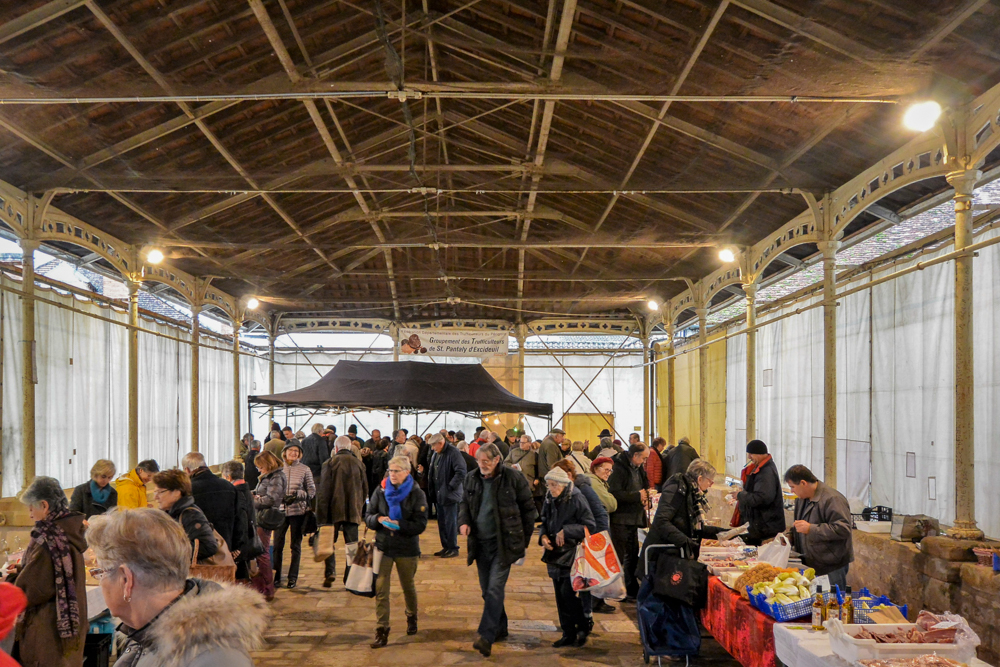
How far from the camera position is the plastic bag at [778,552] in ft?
19.6

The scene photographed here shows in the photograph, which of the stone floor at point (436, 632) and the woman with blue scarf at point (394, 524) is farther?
the woman with blue scarf at point (394, 524)

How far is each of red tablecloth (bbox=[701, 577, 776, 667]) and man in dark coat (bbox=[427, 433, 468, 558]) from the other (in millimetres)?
5634

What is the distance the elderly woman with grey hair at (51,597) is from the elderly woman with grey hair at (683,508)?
3927mm

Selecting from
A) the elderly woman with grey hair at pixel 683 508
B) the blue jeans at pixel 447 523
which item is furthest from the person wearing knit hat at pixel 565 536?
the blue jeans at pixel 447 523

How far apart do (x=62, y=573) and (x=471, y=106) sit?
8.23 meters

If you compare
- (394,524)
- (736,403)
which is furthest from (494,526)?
(736,403)

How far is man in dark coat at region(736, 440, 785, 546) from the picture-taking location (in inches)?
272

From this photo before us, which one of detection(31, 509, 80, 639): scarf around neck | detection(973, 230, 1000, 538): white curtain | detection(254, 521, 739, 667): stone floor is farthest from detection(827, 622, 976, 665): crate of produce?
detection(973, 230, 1000, 538): white curtain

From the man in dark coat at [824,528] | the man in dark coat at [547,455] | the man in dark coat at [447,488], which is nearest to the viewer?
the man in dark coat at [824,528]

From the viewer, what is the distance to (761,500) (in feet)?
22.7

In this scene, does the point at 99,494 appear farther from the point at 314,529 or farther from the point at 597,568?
the point at 597,568

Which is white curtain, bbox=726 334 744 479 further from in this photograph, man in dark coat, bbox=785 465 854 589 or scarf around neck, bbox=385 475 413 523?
scarf around neck, bbox=385 475 413 523

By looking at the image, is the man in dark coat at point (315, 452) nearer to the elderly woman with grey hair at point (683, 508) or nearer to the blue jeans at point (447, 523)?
the blue jeans at point (447, 523)

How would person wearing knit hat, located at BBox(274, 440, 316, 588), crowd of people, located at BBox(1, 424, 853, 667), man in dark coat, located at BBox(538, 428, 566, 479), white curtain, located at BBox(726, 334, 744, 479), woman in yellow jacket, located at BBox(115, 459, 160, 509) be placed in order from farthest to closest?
white curtain, located at BBox(726, 334, 744, 479), man in dark coat, located at BBox(538, 428, 566, 479), person wearing knit hat, located at BBox(274, 440, 316, 588), woman in yellow jacket, located at BBox(115, 459, 160, 509), crowd of people, located at BBox(1, 424, 853, 667)
